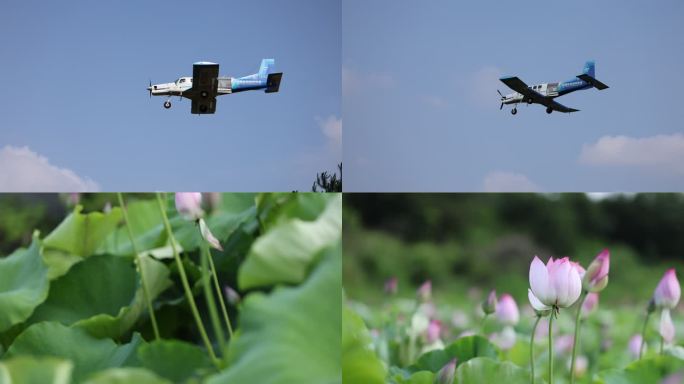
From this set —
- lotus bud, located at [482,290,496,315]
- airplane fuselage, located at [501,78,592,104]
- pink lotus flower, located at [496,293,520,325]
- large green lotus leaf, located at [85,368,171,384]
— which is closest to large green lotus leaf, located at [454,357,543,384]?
lotus bud, located at [482,290,496,315]

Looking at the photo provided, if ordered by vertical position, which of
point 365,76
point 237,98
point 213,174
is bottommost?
point 213,174

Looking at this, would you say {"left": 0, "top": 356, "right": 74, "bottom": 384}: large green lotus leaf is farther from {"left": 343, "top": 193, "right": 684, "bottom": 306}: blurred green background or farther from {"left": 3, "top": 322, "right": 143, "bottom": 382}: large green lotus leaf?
{"left": 343, "top": 193, "right": 684, "bottom": 306}: blurred green background

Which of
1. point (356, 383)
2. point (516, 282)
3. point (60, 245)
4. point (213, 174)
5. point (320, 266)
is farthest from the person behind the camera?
point (516, 282)

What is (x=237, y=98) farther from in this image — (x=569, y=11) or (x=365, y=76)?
(x=569, y=11)

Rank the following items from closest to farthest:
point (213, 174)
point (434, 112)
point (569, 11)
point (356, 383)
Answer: point (356, 383) < point (213, 174) < point (569, 11) < point (434, 112)

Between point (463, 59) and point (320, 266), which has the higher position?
point (463, 59)

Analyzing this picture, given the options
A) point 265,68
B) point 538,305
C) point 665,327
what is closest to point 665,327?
point 665,327

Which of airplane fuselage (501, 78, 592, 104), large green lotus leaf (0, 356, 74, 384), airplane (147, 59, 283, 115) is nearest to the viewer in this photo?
large green lotus leaf (0, 356, 74, 384)

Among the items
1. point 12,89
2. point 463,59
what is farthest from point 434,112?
point 12,89
